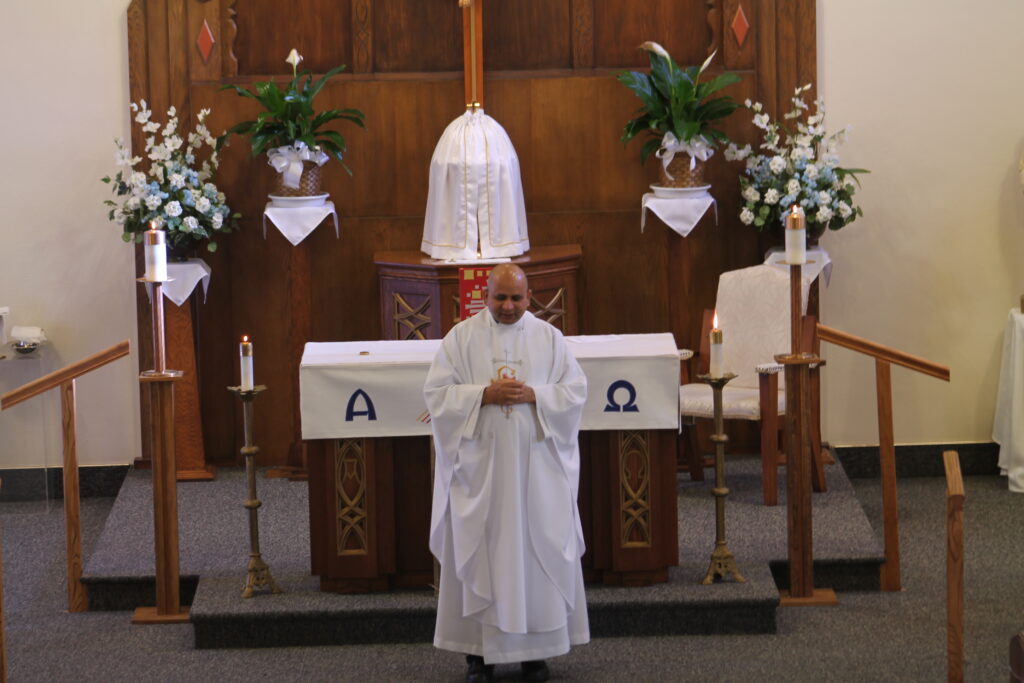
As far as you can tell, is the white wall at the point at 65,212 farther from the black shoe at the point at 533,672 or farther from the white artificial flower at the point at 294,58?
the black shoe at the point at 533,672

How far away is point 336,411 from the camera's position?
20.2 ft

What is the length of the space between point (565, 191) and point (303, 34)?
170 centimetres

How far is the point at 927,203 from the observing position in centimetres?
845

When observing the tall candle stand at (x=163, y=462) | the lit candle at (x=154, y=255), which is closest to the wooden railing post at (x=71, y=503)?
the tall candle stand at (x=163, y=462)

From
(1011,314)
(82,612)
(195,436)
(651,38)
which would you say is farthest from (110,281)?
(1011,314)

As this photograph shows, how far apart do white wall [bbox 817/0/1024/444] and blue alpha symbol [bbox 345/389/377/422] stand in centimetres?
335

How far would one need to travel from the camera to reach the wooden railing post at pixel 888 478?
6.60m

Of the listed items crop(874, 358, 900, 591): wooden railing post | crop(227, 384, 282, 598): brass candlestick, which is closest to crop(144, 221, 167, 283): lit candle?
crop(227, 384, 282, 598): brass candlestick

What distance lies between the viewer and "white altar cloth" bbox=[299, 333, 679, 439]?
614 centimetres

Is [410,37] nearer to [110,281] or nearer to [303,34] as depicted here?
[303,34]

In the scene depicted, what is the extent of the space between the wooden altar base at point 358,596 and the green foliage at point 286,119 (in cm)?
182

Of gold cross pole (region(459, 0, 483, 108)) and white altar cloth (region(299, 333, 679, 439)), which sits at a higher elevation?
gold cross pole (region(459, 0, 483, 108))

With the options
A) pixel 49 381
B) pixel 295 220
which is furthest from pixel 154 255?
pixel 295 220

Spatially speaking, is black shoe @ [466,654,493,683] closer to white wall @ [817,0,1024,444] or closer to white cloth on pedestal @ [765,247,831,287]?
white cloth on pedestal @ [765,247,831,287]
